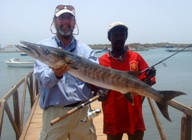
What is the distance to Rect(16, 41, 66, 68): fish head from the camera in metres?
3.18

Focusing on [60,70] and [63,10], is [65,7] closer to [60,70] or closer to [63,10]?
[63,10]

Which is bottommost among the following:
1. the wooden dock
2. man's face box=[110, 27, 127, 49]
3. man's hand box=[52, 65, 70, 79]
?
the wooden dock

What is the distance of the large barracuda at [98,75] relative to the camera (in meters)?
3.24

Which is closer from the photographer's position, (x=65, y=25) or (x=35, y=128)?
(x=65, y=25)

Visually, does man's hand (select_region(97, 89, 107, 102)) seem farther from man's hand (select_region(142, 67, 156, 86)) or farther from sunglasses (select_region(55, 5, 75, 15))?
sunglasses (select_region(55, 5, 75, 15))

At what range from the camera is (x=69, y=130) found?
3662 millimetres

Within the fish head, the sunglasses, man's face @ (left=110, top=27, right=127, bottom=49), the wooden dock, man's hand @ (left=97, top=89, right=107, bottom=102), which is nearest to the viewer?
the fish head

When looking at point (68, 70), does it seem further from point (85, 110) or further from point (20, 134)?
point (20, 134)

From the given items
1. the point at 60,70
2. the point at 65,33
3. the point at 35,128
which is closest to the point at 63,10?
the point at 65,33

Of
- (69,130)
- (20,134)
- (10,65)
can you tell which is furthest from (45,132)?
(10,65)

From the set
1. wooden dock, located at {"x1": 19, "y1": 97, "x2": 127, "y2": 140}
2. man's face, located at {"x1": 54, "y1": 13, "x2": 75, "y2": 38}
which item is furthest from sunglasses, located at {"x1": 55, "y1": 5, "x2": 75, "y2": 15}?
wooden dock, located at {"x1": 19, "y1": 97, "x2": 127, "y2": 140}

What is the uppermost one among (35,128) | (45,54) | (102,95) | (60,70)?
(45,54)

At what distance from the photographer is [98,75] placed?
137 inches

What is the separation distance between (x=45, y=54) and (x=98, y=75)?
76 cm
